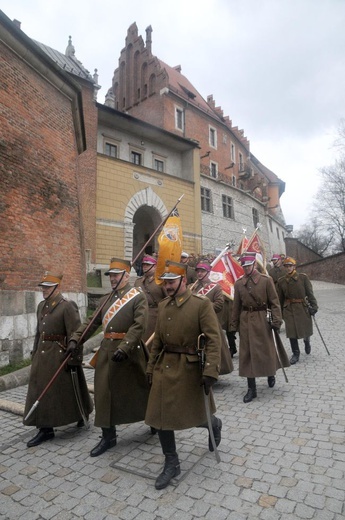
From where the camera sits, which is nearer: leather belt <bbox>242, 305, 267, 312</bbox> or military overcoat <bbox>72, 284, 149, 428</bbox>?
military overcoat <bbox>72, 284, 149, 428</bbox>

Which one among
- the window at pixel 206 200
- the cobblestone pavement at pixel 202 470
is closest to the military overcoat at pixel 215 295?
the cobblestone pavement at pixel 202 470

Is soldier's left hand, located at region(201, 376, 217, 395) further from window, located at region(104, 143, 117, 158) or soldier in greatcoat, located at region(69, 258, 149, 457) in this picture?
window, located at region(104, 143, 117, 158)

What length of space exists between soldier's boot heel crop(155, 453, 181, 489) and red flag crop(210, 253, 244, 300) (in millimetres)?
5510

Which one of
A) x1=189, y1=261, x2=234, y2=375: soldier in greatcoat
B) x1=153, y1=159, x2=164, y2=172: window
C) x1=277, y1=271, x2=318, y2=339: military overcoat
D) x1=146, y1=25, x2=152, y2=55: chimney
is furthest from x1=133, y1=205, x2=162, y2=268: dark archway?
Answer: x1=189, y1=261, x2=234, y2=375: soldier in greatcoat

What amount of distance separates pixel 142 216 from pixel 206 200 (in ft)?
21.3

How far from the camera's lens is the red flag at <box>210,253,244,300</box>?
890 centimetres

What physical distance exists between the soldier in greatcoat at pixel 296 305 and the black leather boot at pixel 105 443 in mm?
4658

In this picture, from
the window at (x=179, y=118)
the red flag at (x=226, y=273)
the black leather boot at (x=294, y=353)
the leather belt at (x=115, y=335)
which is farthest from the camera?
the window at (x=179, y=118)

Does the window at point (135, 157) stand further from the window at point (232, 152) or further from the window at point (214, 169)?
the window at point (232, 152)

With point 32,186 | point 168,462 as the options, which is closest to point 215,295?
point 168,462

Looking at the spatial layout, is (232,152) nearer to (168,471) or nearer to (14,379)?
(14,379)

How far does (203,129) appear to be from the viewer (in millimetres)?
36875

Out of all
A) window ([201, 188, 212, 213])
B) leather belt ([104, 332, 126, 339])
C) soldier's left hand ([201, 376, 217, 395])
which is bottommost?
soldier's left hand ([201, 376, 217, 395])

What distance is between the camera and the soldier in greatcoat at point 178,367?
3.40 meters
